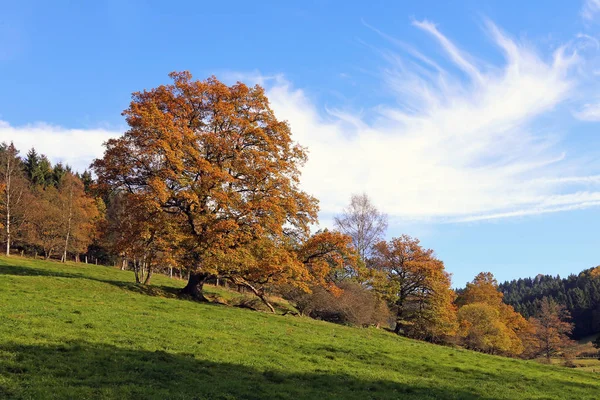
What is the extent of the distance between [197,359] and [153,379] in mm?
3146

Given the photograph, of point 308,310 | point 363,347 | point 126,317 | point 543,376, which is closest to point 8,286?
point 126,317

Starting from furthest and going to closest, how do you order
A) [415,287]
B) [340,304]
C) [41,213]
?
[41,213] < [415,287] < [340,304]

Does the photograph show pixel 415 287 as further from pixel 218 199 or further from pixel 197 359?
pixel 197 359

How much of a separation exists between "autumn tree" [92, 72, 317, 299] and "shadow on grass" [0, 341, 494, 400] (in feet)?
46.9

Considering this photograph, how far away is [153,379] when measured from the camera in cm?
1242

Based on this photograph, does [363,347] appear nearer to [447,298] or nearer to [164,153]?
[164,153]

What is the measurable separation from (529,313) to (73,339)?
Answer: 567 feet

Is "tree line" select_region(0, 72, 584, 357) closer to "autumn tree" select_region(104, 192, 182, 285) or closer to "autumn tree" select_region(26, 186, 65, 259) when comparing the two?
"autumn tree" select_region(104, 192, 182, 285)

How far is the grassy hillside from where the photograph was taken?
39.0 feet

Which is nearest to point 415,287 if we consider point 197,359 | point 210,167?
point 210,167

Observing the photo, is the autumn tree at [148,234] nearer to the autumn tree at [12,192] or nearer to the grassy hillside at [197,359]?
Answer: the grassy hillside at [197,359]

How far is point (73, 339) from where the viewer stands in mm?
15188

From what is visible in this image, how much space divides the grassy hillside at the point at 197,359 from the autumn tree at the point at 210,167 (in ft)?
18.3

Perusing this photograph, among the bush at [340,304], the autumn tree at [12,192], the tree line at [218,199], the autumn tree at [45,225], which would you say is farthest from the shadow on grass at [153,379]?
the autumn tree at [45,225]
